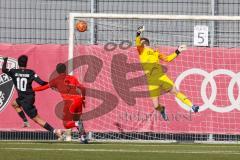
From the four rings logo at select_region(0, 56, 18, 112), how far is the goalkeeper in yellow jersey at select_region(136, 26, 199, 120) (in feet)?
9.84

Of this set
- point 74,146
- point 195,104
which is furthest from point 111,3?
point 74,146

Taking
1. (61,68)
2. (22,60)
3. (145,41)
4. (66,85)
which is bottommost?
(66,85)

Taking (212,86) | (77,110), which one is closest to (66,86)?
(77,110)

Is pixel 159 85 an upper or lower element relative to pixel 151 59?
lower

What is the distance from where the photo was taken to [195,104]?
21172mm

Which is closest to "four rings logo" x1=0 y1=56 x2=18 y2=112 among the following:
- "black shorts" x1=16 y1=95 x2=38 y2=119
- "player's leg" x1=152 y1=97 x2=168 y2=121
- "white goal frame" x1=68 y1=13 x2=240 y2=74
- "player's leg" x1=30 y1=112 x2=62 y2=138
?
"black shorts" x1=16 y1=95 x2=38 y2=119

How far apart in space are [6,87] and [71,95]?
2.16m

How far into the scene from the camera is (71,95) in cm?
1936

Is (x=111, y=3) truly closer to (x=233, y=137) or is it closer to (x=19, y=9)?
(x=19, y=9)

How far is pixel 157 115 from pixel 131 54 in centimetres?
158

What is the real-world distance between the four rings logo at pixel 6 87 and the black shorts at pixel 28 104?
1177 millimetres

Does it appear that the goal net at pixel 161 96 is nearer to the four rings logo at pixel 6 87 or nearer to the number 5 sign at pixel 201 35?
the number 5 sign at pixel 201 35

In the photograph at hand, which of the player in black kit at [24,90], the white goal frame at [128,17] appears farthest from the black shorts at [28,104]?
the white goal frame at [128,17]

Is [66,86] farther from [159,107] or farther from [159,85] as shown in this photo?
[159,85]
